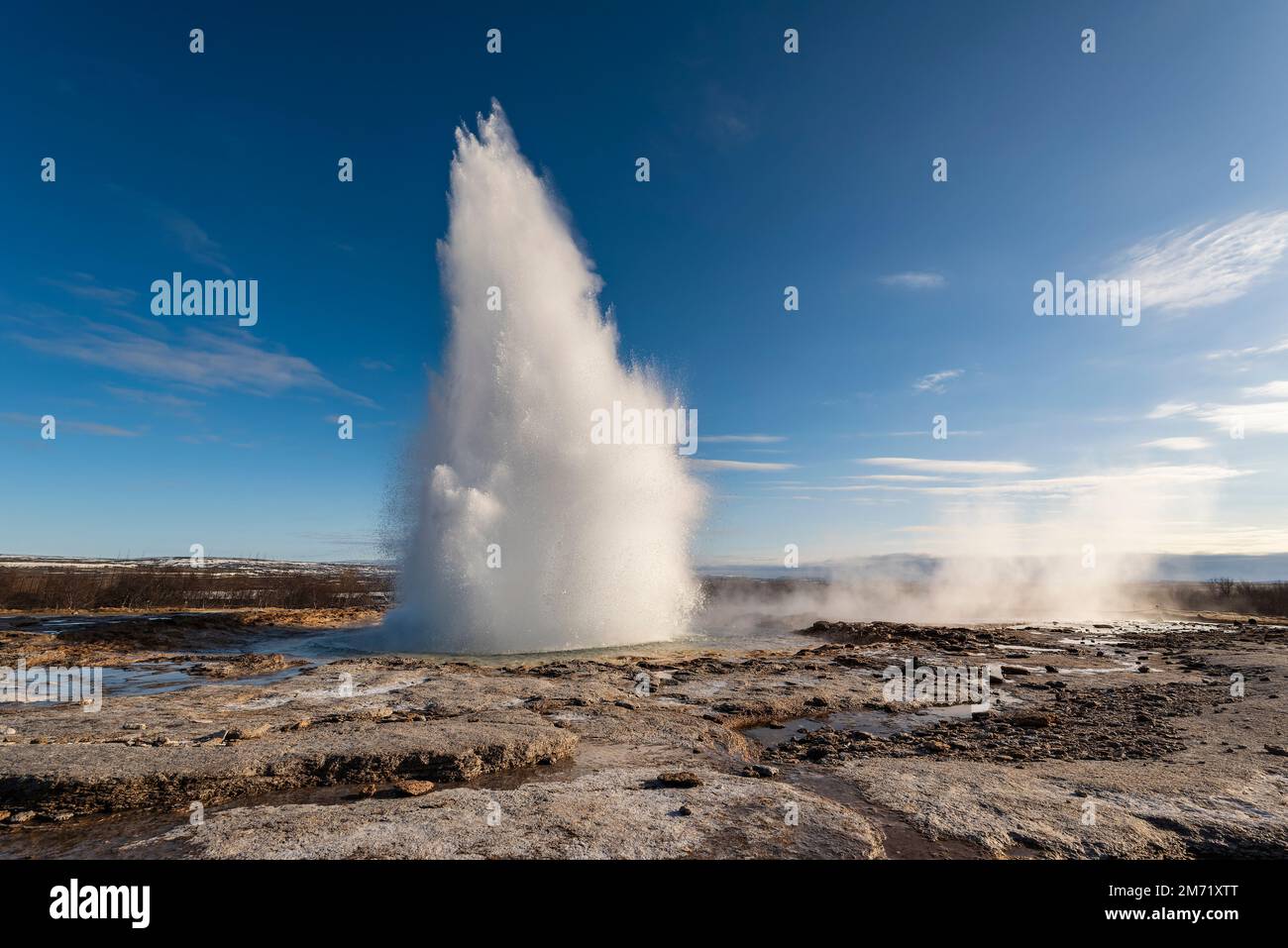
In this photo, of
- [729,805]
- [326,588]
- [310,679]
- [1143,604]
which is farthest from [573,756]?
[1143,604]

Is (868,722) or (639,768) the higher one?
(639,768)

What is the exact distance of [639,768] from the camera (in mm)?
7215

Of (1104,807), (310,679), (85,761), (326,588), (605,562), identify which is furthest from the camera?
(326,588)

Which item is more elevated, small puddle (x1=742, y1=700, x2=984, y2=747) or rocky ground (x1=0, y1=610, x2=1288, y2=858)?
rocky ground (x1=0, y1=610, x2=1288, y2=858)

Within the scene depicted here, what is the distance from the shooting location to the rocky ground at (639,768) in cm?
520

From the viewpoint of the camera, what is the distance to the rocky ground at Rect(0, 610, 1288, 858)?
17.1 ft

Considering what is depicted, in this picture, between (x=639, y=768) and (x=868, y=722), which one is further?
(x=868, y=722)

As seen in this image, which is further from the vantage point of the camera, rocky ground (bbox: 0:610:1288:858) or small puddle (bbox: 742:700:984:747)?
small puddle (bbox: 742:700:984:747)

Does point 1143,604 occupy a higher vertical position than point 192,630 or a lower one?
lower

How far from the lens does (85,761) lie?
649 cm

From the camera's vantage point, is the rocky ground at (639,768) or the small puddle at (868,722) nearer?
the rocky ground at (639,768)
